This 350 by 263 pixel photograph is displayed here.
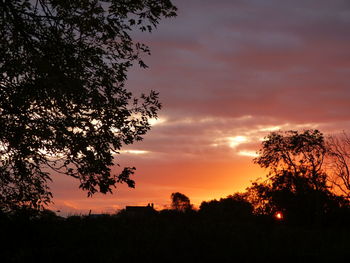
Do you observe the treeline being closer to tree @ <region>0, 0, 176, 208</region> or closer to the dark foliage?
tree @ <region>0, 0, 176, 208</region>

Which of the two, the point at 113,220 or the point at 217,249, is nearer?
the point at 217,249

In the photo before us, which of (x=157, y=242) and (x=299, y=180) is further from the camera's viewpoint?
(x=299, y=180)

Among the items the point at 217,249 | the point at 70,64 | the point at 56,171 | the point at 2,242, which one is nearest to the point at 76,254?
the point at 2,242

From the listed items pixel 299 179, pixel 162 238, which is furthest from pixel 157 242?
pixel 299 179

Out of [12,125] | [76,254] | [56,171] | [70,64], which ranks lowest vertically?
[76,254]

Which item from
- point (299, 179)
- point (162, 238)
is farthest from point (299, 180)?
point (162, 238)

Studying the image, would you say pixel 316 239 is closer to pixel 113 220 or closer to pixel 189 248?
pixel 189 248

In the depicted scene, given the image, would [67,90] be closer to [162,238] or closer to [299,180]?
[162,238]

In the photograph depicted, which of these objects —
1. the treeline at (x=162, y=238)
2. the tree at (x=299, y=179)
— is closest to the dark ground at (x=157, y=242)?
the treeline at (x=162, y=238)

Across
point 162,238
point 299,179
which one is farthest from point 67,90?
point 299,179

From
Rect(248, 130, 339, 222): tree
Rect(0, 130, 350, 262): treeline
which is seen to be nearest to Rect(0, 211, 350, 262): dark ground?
Rect(0, 130, 350, 262): treeline

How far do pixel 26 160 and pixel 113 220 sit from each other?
4.25 metres

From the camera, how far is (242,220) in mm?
16266

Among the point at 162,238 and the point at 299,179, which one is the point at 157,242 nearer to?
the point at 162,238
